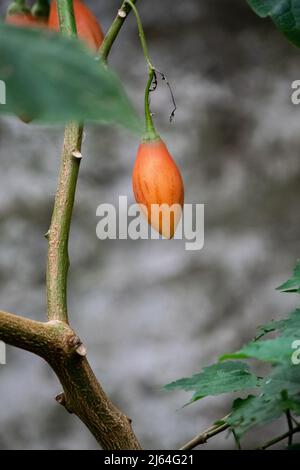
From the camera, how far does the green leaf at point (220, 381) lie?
42cm

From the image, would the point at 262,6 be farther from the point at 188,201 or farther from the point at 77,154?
the point at 188,201

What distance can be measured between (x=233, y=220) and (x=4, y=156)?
1.30ft

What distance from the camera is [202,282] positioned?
3.97 ft

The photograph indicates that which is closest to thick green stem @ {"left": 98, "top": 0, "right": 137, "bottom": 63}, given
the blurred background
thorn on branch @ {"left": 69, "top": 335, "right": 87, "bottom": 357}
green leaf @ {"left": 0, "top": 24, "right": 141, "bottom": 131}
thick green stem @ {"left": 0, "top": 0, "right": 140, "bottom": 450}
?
thick green stem @ {"left": 0, "top": 0, "right": 140, "bottom": 450}

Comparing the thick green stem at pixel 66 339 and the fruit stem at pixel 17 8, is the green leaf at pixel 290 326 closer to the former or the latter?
the thick green stem at pixel 66 339

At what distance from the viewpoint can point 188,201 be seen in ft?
3.92

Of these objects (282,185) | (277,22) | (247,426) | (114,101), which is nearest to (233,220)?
(282,185)

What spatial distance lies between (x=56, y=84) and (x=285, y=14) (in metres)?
0.38

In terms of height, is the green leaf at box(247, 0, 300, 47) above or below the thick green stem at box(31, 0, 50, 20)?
below

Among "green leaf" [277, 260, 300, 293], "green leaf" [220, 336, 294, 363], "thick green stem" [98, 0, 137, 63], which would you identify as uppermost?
"thick green stem" [98, 0, 137, 63]

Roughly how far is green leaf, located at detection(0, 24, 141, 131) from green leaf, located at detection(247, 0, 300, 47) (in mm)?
364

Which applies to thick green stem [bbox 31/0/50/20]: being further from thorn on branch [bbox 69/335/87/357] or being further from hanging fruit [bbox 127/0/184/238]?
thorn on branch [bbox 69/335/87/357]

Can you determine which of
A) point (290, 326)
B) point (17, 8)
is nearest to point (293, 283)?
point (290, 326)

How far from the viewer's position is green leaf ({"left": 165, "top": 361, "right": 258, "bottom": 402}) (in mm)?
424
